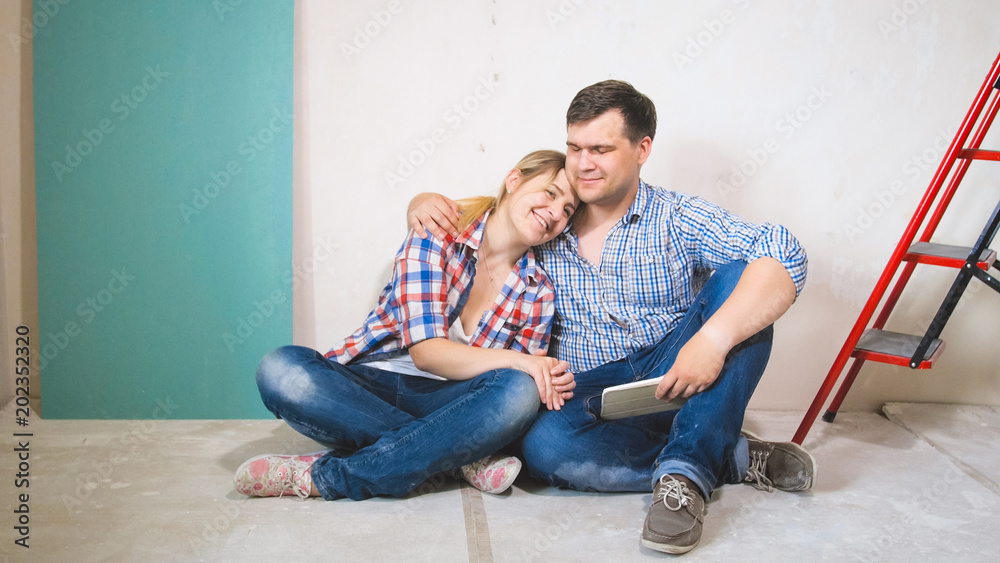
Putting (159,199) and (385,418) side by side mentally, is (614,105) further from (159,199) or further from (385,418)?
(159,199)

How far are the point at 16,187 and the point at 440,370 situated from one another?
1421 mm

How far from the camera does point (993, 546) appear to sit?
1.59 meters

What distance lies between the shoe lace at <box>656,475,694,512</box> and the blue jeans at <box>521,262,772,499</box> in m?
0.03

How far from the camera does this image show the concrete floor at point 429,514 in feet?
4.90

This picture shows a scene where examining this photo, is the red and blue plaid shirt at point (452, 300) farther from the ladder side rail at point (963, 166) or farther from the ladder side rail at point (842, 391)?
the ladder side rail at point (963, 166)

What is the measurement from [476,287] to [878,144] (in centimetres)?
146

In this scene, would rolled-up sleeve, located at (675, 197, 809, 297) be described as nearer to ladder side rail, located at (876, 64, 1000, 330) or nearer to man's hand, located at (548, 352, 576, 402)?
man's hand, located at (548, 352, 576, 402)

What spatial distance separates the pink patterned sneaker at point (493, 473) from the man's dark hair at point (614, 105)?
2.71 ft

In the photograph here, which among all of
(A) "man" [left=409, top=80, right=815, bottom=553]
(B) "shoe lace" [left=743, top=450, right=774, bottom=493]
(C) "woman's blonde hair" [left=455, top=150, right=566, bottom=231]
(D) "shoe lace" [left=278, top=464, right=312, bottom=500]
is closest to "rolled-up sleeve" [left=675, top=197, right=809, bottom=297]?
(A) "man" [left=409, top=80, right=815, bottom=553]

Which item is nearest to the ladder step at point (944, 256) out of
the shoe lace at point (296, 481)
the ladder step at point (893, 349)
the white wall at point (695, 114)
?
the ladder step at point (893, 349)

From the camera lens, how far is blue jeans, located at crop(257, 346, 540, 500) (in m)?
1.67

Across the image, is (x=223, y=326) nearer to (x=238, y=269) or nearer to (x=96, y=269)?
(x=238, y=269)

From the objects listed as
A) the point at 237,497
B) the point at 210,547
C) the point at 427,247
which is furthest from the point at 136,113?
the point at 210,547

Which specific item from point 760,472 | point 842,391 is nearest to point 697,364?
point 760,472
